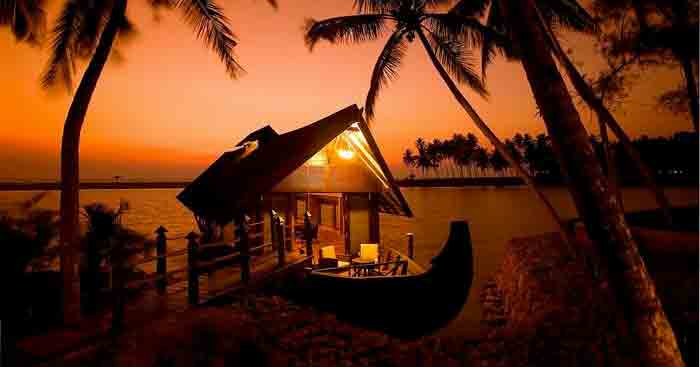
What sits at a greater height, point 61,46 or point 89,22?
point 89,22

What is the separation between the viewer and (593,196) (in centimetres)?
318

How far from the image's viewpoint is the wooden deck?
4434mm

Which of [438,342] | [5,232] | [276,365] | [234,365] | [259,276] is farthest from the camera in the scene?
[259,276]

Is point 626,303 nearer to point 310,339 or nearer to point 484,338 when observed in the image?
point 484,338

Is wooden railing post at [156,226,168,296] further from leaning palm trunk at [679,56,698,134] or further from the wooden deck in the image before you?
leaning palm trunk at [679,56,698,134]

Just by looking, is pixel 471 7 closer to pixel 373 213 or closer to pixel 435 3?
pixel 435 3

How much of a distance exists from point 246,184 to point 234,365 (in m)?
4.35

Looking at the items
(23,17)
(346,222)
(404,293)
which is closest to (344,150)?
(346,222)

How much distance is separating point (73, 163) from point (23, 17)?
89.9 inches

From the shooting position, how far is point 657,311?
9.79 feet

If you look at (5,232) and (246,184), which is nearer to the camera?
(5,232)


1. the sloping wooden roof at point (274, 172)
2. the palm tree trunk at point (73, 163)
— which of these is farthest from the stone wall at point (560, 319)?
the palm tree trunk at point (73, 163)

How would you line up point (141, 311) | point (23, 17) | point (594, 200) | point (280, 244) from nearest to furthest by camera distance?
point (594, 200)
point (23, 17)
point (141, 311)
point (280, 244)

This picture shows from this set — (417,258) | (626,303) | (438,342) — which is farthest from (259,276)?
(417,258)
